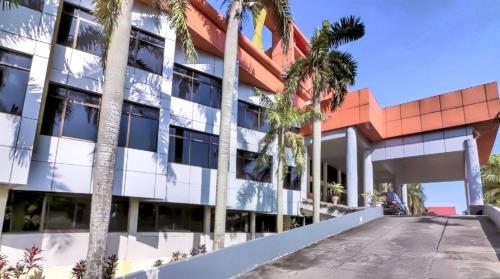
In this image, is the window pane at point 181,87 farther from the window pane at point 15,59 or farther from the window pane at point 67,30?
the window pane at point 15,59

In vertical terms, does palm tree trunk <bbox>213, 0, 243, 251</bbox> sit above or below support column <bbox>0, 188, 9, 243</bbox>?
above

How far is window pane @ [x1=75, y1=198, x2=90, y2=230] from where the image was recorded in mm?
14680

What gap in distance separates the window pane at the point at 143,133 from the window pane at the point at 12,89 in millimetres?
4477

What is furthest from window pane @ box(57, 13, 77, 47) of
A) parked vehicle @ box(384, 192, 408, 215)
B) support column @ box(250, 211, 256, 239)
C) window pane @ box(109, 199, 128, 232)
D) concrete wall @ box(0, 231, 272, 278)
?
parked vehicle @ box(384, 192, 408, 215)

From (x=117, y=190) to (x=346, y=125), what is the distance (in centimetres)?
1857

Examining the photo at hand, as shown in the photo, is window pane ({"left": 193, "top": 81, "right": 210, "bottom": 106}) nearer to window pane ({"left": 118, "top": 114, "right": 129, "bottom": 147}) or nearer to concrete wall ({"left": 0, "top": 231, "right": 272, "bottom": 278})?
window pane ({"left": 118, "top": 114, "right": 129, "bottom": 147})

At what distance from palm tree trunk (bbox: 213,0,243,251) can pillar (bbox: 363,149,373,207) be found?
16.7m

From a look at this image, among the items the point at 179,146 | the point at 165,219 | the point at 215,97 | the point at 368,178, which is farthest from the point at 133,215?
the point at 368,178

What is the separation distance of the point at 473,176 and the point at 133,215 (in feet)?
74.6

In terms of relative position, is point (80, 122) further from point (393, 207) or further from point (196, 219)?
point (393, 207)

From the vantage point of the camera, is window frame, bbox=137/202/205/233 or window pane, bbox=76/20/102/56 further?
window frame, bbox=137/202/205/233

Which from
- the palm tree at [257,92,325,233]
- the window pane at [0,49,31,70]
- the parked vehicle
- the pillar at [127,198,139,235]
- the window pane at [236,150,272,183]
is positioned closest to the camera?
the window pane at [0,49,31,70]

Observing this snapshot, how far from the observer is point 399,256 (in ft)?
36.1

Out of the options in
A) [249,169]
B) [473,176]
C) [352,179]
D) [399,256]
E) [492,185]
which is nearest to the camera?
[399,256]
